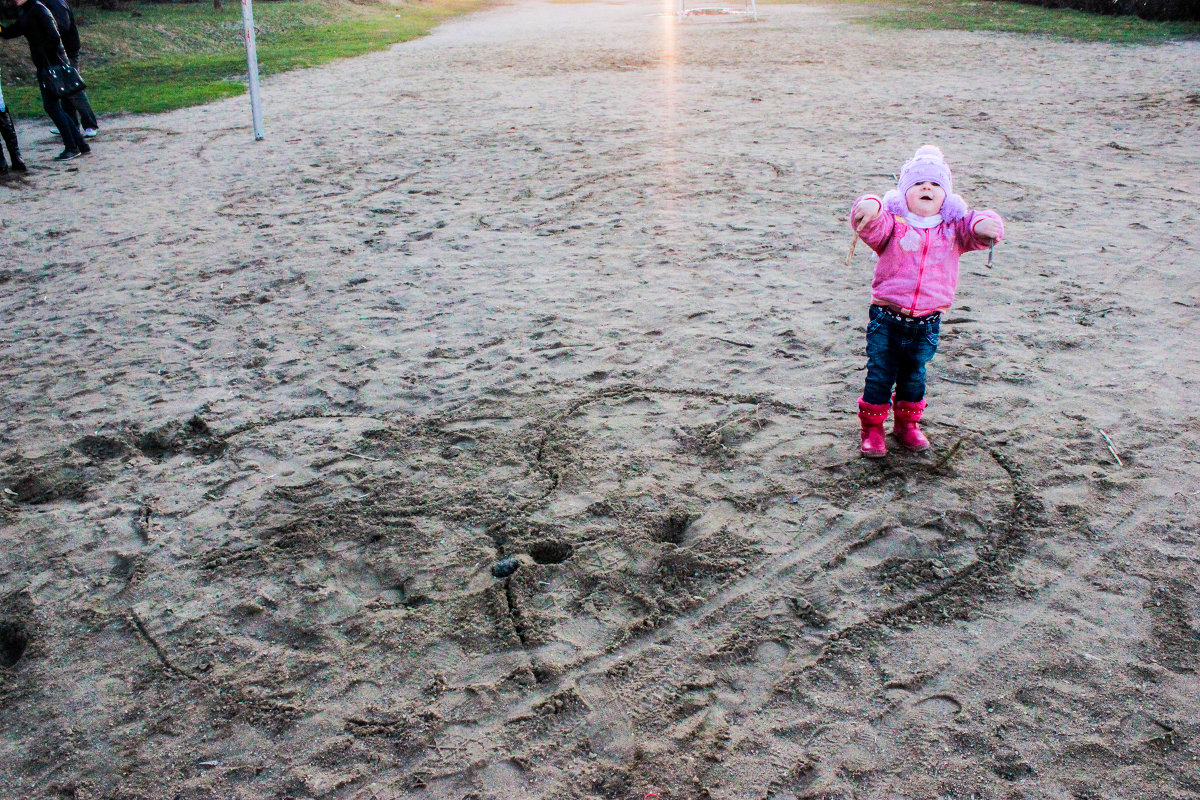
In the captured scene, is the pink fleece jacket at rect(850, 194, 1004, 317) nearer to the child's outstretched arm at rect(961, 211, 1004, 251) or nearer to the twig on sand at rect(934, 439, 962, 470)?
the child's outstretched arm at rect(961, 211, 1004, 251)

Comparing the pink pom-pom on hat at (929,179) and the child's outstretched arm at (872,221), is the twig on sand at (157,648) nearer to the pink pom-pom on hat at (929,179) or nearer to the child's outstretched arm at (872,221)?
the child's outstretched arm at (872,221)

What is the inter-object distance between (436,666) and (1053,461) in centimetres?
261

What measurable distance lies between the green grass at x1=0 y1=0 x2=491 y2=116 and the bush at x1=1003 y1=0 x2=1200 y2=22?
49.7ft

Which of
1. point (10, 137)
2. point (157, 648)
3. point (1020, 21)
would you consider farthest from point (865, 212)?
point (1020, 21)

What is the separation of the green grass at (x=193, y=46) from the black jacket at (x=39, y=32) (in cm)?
256

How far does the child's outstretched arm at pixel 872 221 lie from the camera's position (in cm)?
349

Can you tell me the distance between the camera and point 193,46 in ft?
60.8

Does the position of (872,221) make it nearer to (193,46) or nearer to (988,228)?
(988,228)

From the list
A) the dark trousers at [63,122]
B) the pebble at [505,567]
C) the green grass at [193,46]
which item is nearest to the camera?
the pebble at [505,567]

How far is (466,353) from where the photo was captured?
484 centimetres

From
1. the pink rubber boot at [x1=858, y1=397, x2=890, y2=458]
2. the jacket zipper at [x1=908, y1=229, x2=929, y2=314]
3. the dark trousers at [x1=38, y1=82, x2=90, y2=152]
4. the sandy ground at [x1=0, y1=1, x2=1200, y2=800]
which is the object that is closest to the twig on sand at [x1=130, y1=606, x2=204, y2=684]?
the sandy ground at [x1=0, y1=1, x2=1200, y2=800]

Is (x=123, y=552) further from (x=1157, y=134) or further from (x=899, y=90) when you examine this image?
(x=899, y=90)

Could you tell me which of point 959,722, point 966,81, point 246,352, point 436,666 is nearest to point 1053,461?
point 959,722

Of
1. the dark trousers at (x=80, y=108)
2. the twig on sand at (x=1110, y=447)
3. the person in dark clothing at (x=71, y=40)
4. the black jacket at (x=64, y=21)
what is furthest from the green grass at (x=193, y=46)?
the twig on sand at (x=1110, y=447)
